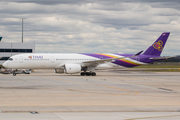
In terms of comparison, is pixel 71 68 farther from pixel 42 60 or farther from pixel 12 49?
pixel 12 49

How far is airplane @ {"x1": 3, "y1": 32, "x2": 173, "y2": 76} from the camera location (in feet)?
143

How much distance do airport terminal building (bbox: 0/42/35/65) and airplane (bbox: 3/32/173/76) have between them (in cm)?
4239

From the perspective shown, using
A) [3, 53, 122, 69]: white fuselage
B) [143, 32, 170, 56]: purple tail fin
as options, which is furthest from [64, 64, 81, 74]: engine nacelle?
[143, 32, 170, 56]: purple tail fin

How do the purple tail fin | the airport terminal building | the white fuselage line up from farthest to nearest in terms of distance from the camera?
the airport terminal building, the purple tail fin, the white fuselage

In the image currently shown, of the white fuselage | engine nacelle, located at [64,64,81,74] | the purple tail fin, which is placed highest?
the purple tail fin

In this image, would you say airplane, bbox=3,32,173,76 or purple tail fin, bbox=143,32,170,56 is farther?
purple tail fin, bbox=143,32,170,56

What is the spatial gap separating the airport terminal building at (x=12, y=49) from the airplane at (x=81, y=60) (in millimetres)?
42388

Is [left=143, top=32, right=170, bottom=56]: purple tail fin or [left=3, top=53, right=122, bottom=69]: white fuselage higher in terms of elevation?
[left=143, top=32, right=170, bottom=56]: purple tail fin

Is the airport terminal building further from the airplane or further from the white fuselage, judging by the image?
the white fuselage

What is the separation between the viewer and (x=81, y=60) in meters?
46.2

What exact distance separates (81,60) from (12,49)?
4565 centimetres

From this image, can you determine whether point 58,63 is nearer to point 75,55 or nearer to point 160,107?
point 75,55

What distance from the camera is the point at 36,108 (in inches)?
529
